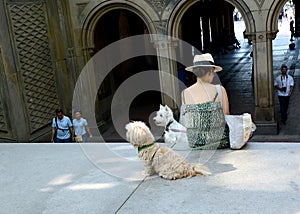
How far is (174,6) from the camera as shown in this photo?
9.59 m

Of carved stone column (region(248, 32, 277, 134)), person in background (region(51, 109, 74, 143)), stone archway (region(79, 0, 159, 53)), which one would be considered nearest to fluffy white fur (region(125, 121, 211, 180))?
person in background (region(51, 109, 74, 143))

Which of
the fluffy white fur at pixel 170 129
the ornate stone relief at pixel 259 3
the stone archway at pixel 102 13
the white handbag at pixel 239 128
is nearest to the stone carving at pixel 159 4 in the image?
the stone archway at pixel 102 13

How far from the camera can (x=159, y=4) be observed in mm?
9727

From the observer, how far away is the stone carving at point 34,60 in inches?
346

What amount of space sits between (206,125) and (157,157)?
774 mm

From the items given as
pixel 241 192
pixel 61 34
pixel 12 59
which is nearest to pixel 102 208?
pixel 241 192

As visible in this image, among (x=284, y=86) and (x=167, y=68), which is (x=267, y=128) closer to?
(x=284, y=86)

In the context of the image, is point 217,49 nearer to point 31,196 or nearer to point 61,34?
point 61,34

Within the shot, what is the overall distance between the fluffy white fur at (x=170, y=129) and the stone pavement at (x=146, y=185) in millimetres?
1470

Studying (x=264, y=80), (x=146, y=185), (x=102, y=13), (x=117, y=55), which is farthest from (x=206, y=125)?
(x=117, y=55)

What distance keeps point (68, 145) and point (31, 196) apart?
1.60 meters

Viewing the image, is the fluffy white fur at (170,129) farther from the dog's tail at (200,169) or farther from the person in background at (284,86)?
the person in background at (284,86)

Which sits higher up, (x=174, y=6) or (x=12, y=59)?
(x=174, y=6)

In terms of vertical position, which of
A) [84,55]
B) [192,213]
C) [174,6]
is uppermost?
[174,6]
